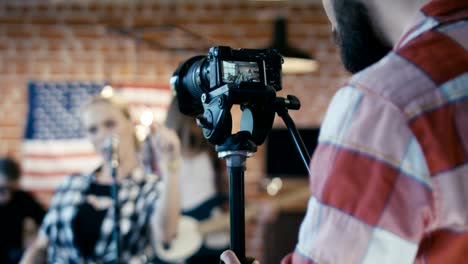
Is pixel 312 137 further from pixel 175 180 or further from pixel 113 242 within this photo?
pixel 113 242

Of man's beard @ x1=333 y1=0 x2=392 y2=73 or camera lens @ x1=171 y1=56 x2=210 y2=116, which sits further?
camera lens @ x1=171 y1=56 x2=210 y2=116

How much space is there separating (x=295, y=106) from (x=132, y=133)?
1826 millimetres

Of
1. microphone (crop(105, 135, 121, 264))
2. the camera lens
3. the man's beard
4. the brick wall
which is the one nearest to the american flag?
the brick wall

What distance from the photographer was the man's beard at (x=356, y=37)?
0.80 m

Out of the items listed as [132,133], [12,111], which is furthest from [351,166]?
[12,111]

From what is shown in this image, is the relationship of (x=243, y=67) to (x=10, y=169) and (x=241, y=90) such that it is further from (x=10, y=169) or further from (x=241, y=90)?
(x=10, y=169)

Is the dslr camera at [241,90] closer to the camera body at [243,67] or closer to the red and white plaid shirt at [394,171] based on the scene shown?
the camera body at [243,67]

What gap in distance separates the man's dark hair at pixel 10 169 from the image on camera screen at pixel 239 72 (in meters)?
3.29

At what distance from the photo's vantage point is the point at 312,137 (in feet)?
14.7

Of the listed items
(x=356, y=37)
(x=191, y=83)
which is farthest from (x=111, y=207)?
(x=356, y=37)

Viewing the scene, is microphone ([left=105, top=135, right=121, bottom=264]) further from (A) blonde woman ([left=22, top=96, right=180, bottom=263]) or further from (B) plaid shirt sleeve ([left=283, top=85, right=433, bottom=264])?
(B) plaid shirt sleeve ([left=283, top=85, right=433, bottom=264])

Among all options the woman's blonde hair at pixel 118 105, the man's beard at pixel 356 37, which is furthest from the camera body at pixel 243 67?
the woman's blonde hair at pixel 118 105

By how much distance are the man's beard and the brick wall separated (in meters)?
3.75

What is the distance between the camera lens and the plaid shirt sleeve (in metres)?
0.66
